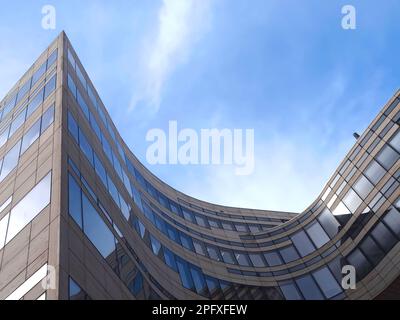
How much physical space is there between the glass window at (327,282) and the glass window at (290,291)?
1.79 meters

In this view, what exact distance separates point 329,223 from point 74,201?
24.2m

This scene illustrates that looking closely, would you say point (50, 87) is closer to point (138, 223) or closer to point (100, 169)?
point (100, 169)

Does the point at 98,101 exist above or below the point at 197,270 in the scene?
above

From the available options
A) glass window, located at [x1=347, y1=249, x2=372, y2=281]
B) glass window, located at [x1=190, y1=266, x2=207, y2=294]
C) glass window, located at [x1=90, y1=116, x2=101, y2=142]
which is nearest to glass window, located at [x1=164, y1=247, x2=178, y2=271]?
glass window, located at [x1=190, y1=266, x2=207, y2=294]

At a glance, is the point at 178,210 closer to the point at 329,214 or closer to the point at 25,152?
the point at 329,214

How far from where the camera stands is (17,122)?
25484 millimetres

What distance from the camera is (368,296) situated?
2741 centimetres

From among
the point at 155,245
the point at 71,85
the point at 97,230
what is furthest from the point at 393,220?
the point at 71,85

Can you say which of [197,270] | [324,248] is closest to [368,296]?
[324,248]

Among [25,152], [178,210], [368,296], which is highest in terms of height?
[178,210]
